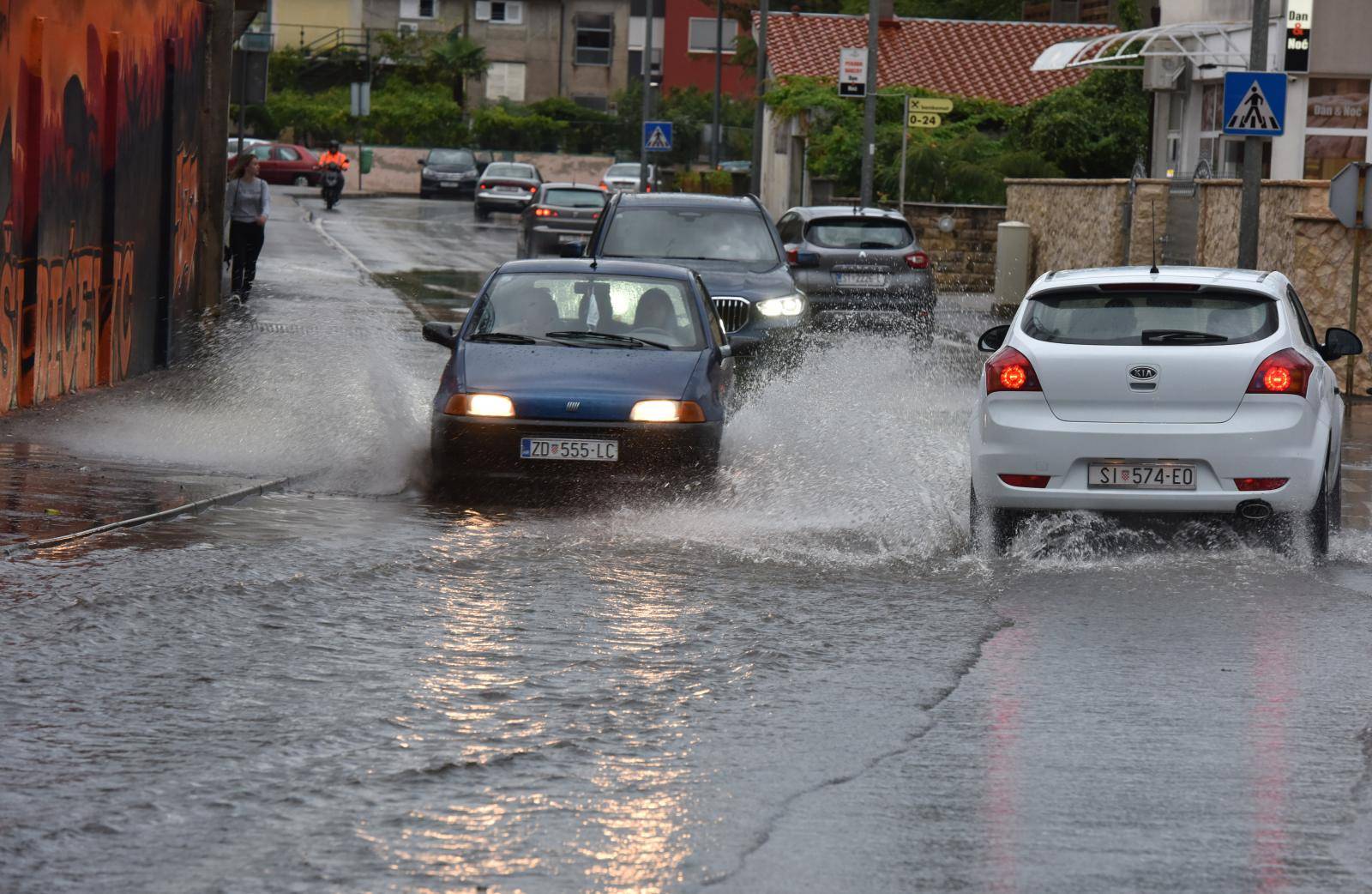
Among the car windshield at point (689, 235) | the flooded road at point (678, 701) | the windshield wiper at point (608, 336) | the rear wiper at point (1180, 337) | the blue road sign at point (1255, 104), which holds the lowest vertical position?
the flooded road at point (678, 701)

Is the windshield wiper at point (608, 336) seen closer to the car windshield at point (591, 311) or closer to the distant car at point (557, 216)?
the car windshield at point (591, 311)

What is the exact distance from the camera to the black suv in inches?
750

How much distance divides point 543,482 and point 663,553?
1.94m

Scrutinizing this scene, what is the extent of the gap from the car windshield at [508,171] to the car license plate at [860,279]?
3453 centimetres

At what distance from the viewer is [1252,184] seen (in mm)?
21859

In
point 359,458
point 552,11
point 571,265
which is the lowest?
point 359,458

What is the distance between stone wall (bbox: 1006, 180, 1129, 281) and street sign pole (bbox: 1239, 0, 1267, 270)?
9.06 meters

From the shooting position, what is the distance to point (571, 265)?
13.8m

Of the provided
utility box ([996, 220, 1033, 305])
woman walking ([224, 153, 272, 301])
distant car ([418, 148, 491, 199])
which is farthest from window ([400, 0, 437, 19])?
woman walking ([224, 153, 272, 301])

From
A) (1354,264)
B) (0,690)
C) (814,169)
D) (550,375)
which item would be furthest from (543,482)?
(814,169)

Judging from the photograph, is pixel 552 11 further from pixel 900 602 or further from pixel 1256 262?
pixel 900 602

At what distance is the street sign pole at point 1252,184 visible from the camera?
70.3 ft

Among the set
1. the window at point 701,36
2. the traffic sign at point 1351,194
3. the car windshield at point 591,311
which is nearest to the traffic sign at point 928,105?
the traffic sign at point 1351,194

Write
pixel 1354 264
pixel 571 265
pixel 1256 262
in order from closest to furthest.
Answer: pixel 571 265 → pixel 1354 264 → pixel 1256 262
